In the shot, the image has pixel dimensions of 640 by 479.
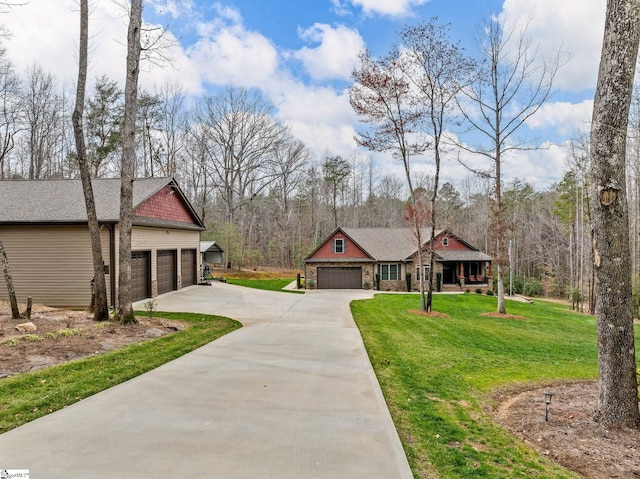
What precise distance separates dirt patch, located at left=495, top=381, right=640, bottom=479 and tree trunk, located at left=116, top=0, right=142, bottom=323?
8353 millimetres

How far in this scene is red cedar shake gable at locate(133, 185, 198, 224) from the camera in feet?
48.2

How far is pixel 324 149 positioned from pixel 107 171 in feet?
68.4

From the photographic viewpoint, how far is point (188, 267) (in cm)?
1903

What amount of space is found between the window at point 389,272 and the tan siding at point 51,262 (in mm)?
17312

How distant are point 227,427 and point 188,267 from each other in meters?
16.5

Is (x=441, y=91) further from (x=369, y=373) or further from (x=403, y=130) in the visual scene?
(x=369, y=373)

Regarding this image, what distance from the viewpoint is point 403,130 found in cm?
1484

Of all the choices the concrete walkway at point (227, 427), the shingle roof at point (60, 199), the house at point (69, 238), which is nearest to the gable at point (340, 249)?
the house at point (69, 238)

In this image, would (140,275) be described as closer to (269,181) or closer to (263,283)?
(263,283)

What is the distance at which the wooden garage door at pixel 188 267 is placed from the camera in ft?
60.4

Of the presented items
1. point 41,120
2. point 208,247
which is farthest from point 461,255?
point 41,120

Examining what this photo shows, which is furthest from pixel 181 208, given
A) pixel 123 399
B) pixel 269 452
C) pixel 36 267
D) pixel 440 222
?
pixel 440 222

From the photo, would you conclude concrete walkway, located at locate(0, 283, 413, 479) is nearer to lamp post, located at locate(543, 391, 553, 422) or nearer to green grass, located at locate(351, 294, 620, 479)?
green grass, located at locate(351, 294, 620, 479)

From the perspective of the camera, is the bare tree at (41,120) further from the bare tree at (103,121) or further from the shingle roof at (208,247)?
the shingle roof at (208,247)
